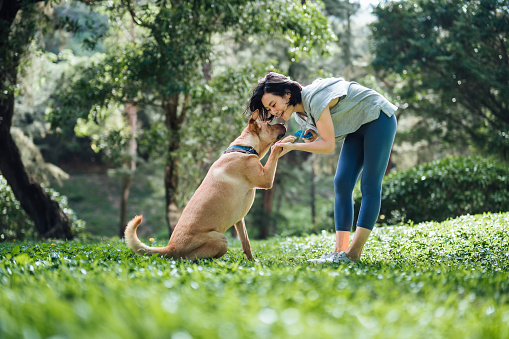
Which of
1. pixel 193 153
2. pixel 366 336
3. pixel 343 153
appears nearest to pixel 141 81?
pixel 193 153

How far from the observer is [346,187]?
4.09 meters

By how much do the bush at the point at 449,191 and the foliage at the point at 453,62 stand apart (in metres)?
4.53

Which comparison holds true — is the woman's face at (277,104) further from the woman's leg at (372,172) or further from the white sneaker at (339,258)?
the white sneaker at (339,258)

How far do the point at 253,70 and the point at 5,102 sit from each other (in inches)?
209

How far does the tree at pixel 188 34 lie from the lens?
745cm

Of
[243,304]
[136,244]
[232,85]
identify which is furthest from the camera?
[232,85]

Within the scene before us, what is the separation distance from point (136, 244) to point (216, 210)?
730mm

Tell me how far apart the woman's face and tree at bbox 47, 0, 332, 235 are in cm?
349

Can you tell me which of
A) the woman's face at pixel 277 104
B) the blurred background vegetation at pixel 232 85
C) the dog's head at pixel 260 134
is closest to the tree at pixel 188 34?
the blurred background vegetation at pixel 232 85

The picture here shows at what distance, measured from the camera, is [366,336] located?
1.34 m

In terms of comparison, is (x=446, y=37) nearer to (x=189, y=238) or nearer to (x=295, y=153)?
(x=295, y=153)

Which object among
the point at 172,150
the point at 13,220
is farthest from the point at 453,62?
the point at 13,220

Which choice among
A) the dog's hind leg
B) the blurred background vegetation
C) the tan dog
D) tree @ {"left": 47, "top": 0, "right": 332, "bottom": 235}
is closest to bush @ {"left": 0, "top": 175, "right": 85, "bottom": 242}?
the blurred background vegetation

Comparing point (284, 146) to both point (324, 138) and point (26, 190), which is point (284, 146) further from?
point (26, 190)
